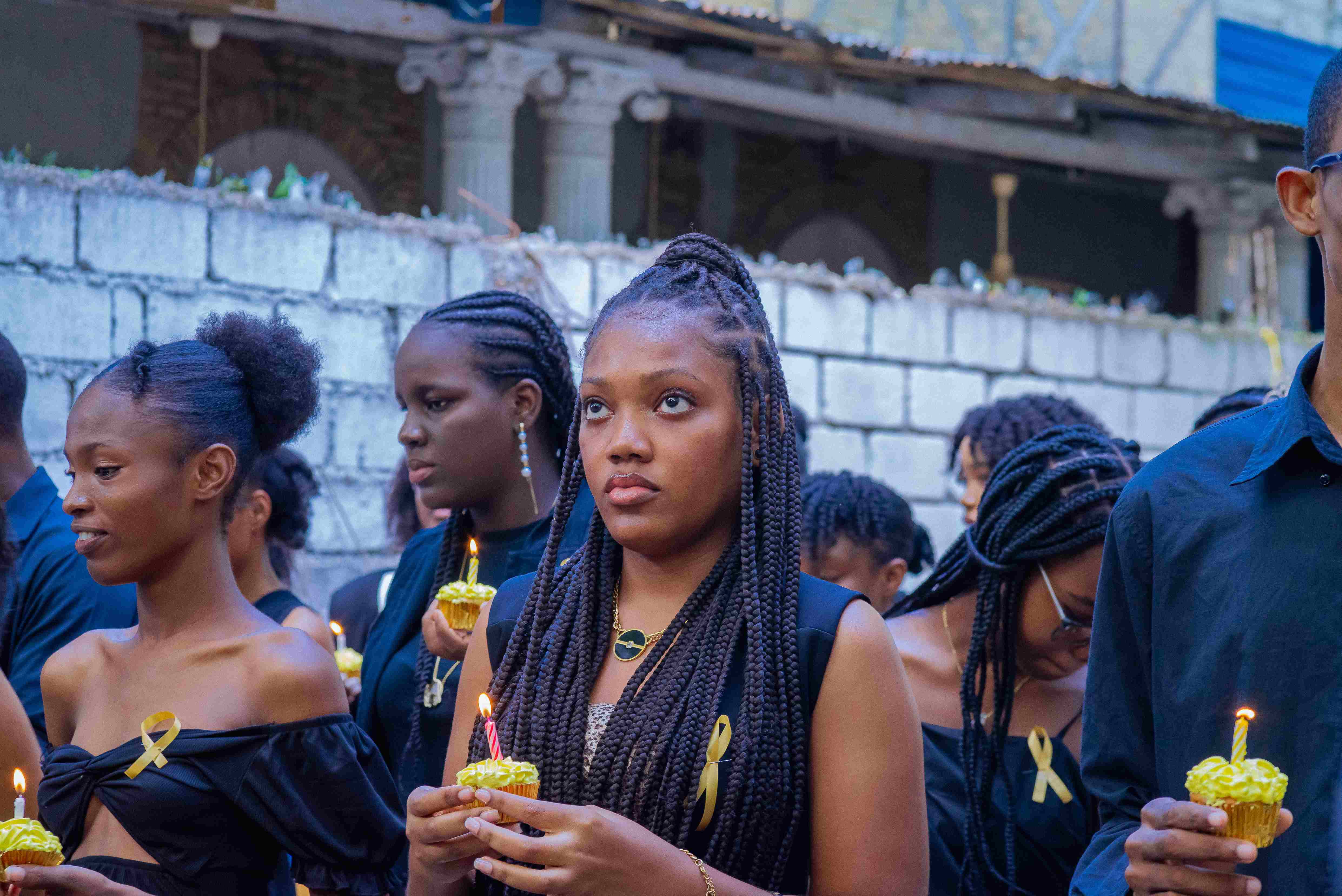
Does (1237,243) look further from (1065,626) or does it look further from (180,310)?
(1065,626)

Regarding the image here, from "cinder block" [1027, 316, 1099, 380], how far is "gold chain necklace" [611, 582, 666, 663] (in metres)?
8.36

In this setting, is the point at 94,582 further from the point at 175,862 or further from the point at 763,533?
the point at 763,533

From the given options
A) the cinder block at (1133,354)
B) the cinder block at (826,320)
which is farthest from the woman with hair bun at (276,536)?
the cinder block at (1133,354)

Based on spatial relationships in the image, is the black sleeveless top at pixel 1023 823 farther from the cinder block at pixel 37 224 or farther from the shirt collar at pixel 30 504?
the cinder block at pixel 37 224

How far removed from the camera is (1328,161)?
6.96 ft

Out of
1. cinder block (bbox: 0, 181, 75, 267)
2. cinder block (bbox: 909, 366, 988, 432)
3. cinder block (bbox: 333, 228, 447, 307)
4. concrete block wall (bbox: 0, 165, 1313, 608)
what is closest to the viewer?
cinder block (bbox: 0, 181, 75, 267)

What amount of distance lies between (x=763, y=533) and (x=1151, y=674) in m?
0.64

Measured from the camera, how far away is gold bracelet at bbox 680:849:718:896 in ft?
7.38

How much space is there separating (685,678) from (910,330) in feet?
25.5

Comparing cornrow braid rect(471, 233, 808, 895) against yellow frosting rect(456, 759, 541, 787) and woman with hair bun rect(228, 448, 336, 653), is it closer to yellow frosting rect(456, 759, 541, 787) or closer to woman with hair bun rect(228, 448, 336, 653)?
yellow frosting rect(456, 759, 541, 787)

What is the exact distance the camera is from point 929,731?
367cm

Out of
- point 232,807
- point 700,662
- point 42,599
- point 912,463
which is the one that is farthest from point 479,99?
point 700,662

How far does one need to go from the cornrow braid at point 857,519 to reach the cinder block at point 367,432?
A: 10.4 ft

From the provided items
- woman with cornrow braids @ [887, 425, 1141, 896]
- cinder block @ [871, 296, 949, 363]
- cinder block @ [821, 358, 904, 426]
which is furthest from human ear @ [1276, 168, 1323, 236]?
cinder block @ [871, 296, 949, 363]
